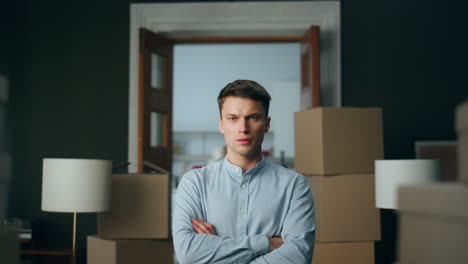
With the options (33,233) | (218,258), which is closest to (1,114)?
(218,258)

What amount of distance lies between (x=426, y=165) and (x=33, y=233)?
297cm

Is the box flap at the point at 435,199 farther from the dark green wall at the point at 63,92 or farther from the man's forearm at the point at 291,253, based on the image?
the dark green wall at the point at 63,92

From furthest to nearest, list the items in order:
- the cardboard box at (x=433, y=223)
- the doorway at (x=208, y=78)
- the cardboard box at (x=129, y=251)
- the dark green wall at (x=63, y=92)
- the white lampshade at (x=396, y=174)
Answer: the doorway at (x=208, y=78)
the dark green wall at (x=63, y=92)
the cardboard box at (x=129, y=251)
the white lampshade at (x=396, y=174)
the cardboard box at (x=433, y=223)

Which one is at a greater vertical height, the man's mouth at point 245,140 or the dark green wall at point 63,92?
the dark green wall at point 63,92

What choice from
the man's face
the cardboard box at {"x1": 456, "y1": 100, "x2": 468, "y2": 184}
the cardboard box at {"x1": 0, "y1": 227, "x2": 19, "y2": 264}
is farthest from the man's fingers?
the cardboard box at {"x1": 456, "y1": 100, "x2": 468, "y2": 184}

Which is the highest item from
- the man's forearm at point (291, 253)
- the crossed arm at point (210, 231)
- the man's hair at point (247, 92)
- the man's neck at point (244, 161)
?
the man's hair at point (247, 92)

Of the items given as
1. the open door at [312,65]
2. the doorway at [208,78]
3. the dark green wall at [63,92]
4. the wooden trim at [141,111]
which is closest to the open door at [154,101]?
the wooden trim at [141,111]

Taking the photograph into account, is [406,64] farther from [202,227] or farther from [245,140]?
[202,227]

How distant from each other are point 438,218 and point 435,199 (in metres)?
0.03

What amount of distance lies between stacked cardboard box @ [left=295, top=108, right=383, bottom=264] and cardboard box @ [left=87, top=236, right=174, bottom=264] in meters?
0.95

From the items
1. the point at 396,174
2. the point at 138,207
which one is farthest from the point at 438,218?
the point at 138,207

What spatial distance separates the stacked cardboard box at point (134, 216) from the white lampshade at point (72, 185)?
0.86ft

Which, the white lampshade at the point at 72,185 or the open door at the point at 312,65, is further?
the open door at the point at 312,65

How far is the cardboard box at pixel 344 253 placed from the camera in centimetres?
325
